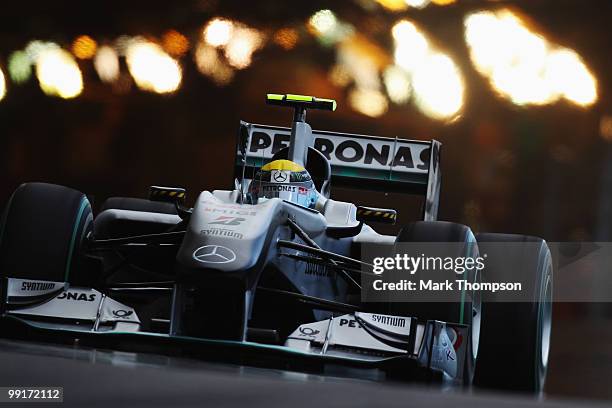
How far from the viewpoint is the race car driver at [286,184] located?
7.05 m

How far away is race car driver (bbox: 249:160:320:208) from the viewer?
7.05m

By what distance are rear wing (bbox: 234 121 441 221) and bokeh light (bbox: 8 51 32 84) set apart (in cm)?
688

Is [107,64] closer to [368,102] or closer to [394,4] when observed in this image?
[368,102]

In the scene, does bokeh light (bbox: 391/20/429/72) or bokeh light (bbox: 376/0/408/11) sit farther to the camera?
bokeh light (bbox: 391/20/429/72)

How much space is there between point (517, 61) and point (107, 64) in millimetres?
5642

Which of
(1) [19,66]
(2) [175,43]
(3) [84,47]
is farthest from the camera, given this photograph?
(2) [175,43]

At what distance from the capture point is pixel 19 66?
14.8m

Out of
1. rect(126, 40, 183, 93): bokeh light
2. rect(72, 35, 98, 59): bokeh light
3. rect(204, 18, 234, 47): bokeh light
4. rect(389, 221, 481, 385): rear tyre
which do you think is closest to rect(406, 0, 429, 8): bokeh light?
rect(204, 18, 234, 47): bokeh light

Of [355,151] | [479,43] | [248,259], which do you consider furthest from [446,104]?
[248,259]

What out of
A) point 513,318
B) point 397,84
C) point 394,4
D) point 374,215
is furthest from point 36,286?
point 397,84

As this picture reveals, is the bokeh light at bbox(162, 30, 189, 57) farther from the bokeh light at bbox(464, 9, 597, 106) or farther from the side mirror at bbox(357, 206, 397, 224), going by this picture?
the side mirror at bbox(357, 206, 397, 224)

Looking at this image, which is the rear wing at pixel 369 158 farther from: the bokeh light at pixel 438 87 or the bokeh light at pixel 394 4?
the bokeh light at pixel 394 4

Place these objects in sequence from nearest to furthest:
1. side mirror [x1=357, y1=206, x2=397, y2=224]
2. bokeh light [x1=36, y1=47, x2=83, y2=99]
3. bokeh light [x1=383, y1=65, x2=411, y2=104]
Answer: side mirror [x1=357, y1=206, x2=397, y2=224], bokeh light [x1=36, y1=47, x2=83, y2=99], bokeh light [x1=383, y1=65, x2=411, y2=104]

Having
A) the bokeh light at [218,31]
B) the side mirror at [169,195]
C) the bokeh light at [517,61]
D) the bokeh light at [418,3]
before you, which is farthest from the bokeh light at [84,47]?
the side mirror at [169,195]
